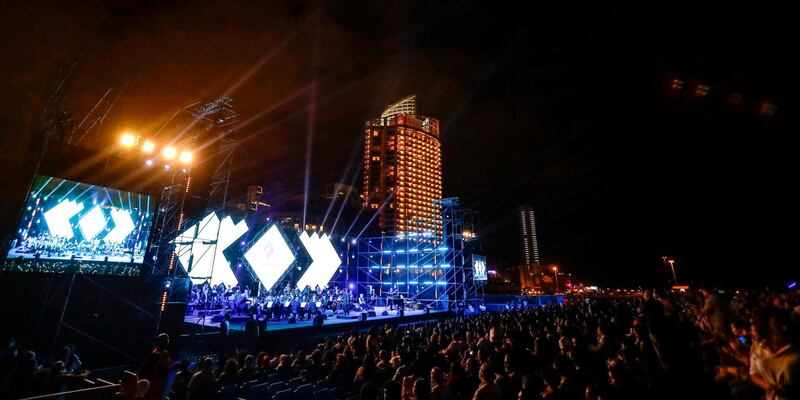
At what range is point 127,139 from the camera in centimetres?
1020

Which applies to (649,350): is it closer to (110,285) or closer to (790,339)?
(790,339)

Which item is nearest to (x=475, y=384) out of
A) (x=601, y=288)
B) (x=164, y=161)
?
(x=164, y=161)

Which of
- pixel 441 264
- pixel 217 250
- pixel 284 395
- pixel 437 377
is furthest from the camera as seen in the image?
pixel 441 264

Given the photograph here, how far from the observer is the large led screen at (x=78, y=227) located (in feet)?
28.2

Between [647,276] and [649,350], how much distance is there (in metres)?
66.2

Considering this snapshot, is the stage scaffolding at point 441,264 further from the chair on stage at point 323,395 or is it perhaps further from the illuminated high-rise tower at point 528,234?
the illuminated high-rise tower at point 528,234

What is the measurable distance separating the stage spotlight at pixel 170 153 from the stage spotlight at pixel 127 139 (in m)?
0.90

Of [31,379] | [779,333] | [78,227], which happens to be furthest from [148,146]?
[779,333]

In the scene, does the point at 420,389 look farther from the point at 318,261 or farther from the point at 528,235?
the point at 528,235

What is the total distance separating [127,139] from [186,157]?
1.65 metres

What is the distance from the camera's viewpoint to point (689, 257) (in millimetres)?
45250

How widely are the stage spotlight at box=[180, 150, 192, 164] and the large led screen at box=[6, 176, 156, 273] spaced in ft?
5.56

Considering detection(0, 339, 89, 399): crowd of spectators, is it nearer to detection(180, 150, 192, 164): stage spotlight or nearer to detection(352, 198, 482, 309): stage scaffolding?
detection(180, 150, 192, 164): stage spotlight

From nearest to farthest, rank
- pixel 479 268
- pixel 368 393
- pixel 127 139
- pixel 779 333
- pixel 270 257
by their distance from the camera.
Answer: pixel 779 333 < pixel 368 393 < pixel 127 139 < pixel 270 257 < pixel 479 268
